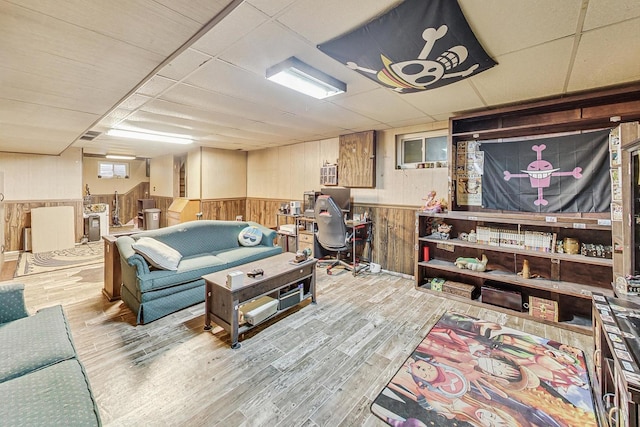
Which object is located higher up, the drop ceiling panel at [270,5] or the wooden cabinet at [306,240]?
the drop ceiling panel at [270,5]

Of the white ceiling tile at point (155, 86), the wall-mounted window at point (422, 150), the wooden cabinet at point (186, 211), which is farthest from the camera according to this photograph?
the wooden cabinet at point (186, 211)

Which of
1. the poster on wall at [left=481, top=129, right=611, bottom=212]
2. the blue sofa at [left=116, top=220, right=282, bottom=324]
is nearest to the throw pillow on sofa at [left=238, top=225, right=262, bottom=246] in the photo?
the blue sofa at [left=116, top=220, right=282, bottom=324]

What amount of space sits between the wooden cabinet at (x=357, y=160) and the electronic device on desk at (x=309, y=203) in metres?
0.58

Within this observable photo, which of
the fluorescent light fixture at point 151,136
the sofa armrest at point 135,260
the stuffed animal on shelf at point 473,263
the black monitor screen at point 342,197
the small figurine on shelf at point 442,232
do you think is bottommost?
the stuffed animal on shelf at point 473,263

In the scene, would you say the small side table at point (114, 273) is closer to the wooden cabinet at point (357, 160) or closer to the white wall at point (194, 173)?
the white wall at point (194, 173)

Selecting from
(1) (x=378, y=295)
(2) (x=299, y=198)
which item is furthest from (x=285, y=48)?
(2) (x=299, y=198)

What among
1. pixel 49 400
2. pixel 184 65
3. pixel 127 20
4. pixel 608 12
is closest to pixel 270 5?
pixel 127 20

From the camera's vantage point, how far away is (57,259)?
524cm

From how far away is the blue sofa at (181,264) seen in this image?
112 inches

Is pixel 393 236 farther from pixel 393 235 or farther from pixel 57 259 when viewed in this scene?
pixel 57 259

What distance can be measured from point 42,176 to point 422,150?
8.03 meters

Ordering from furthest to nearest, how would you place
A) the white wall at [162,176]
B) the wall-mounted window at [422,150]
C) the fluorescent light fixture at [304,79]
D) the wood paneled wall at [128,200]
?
the wood paneled wall at [128,200] < the white wall at [162,176] < the wall-mounted window at [422,150] < the fluorescent light fixture at [304,79]

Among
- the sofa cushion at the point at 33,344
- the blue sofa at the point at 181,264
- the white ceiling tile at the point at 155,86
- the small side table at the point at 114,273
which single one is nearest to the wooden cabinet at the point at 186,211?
the blue sofa at the point at 181,264

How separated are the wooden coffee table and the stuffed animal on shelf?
1961 millimetres
